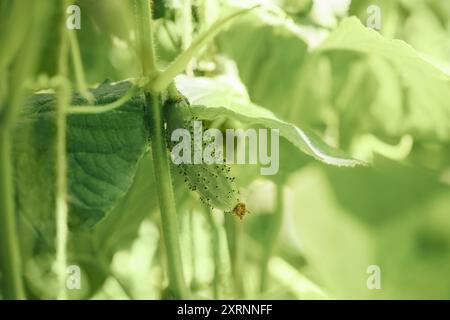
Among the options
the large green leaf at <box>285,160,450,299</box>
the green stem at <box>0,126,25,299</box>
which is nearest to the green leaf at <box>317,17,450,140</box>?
the large green leaf at <box>285,160,450,299</box>

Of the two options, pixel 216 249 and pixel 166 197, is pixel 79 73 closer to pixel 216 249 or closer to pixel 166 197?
pixel 166 197

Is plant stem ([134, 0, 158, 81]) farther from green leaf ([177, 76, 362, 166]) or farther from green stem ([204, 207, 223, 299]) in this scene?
green stem ([204, 207, 223, 299])

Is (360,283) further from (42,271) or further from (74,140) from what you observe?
(42,271)

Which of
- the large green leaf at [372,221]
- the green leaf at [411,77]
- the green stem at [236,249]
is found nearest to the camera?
the large green leaf at [372,221]

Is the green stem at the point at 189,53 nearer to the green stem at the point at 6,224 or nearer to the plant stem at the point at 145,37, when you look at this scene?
the plant stem at the point at 145,37

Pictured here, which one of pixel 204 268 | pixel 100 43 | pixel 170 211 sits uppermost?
pixel 100 43

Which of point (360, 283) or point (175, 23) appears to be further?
point (175, 23)

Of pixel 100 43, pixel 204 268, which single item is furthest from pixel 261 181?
pixel 100 43

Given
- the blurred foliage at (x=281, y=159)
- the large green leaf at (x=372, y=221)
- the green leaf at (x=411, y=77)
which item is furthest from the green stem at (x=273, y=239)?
the large green leaf at (x=372, y=221)
